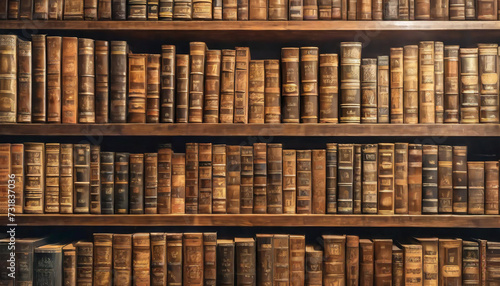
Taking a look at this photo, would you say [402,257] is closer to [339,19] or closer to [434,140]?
[434,140]

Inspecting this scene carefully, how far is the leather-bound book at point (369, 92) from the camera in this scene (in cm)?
152

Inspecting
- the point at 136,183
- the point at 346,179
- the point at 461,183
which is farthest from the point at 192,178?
the point at 461,183

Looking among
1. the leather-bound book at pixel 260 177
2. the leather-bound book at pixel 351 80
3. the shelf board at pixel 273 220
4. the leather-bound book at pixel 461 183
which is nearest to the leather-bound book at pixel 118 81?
the shelf board at pixel 273 220

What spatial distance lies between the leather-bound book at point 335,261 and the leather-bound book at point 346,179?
103mm

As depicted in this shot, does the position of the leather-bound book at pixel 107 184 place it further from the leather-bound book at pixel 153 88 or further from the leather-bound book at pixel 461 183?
the leather-bound book at pixel 461 183

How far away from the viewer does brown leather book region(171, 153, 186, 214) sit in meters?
1.54

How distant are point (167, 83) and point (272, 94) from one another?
0.35 meters

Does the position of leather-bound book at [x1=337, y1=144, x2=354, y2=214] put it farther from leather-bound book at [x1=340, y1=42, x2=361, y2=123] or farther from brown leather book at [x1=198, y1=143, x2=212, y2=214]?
brown leather book at [x1=198, y1=143, x2=212, y2=214]

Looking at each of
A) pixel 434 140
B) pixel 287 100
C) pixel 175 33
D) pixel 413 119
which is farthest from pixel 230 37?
pixel 434 140

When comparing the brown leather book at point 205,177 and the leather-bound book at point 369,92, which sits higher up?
the leather-bound book at point 369,92

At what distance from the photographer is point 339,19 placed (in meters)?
1.52

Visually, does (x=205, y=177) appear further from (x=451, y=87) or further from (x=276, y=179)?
(x=451, y=87)

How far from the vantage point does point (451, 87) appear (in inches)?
59.5

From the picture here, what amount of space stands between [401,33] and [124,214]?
1.11 m
